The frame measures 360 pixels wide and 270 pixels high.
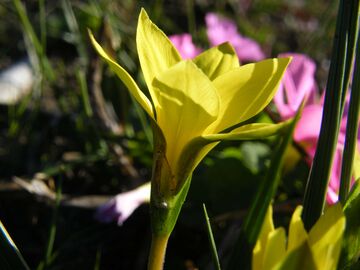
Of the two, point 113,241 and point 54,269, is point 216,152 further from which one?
point 54,269

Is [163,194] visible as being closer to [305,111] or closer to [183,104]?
[183,104]

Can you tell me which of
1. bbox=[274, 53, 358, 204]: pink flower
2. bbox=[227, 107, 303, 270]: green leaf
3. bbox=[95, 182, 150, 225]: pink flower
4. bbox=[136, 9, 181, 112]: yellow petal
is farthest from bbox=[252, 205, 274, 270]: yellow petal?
bbox=[95, 182, 150, 225]: pink flower

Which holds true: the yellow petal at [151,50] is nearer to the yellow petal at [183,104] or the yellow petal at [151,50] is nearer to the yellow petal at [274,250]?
the yellow petal at [183,104]

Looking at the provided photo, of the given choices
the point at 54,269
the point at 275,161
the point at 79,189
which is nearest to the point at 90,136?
the point at 79,189

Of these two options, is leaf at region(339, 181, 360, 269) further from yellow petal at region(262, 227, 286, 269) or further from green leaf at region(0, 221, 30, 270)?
green leaf at region(0, 221, 30, 270)

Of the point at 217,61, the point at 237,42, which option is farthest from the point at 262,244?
the point at 237,42

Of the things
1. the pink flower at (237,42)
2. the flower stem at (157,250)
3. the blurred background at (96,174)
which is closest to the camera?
the flower stem at (157,250)

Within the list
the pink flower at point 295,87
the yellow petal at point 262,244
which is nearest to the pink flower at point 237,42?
the pink flower at point 295,87
